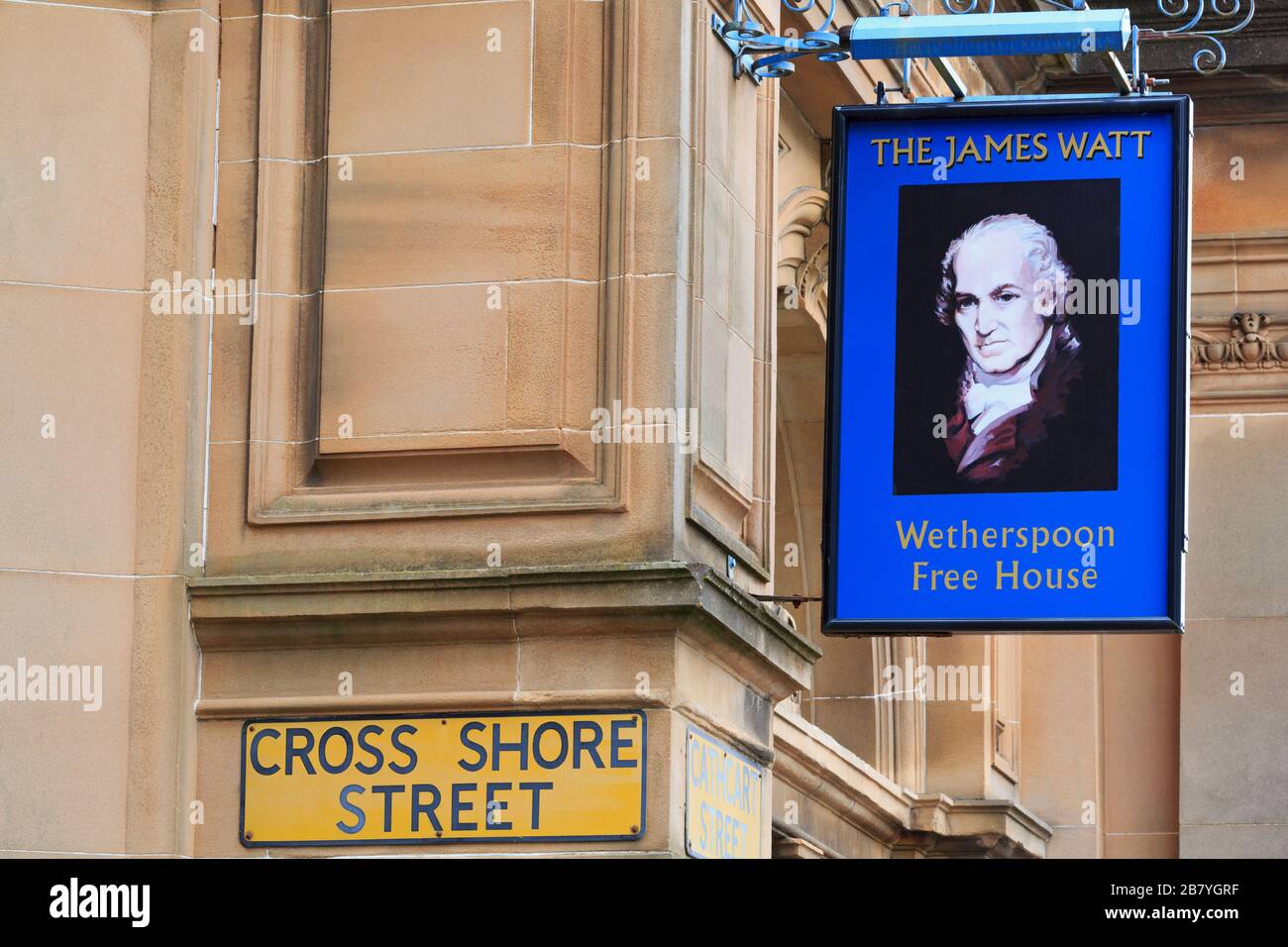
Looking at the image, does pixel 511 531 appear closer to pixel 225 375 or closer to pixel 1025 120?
pixel 225 375

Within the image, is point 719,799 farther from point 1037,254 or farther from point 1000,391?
point 1037,254

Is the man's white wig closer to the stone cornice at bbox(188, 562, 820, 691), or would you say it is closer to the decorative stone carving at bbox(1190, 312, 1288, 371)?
the stone cornice at bbox(188, 562, 820, 691)

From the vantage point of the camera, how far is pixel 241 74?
1252 cm

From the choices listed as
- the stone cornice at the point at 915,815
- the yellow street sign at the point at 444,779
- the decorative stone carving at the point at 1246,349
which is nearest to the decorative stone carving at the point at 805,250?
the stone cornice at the point at 915,815

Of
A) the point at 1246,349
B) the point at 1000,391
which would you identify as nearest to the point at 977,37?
the point at 1000,391

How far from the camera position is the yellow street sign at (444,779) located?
11.4 meters

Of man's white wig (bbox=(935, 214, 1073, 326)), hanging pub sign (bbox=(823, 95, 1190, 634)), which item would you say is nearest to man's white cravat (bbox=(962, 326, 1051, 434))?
hanging pub sign (bbox=(823, 95, 1190, 634))

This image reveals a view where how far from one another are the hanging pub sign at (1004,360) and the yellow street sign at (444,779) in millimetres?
1167

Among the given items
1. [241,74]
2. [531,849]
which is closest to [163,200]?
[241,74]

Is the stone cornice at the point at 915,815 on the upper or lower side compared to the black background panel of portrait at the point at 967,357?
lower

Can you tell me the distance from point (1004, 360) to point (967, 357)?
16cm

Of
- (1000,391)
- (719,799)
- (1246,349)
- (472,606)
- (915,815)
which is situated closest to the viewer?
(472,606)

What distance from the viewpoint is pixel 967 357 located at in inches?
478

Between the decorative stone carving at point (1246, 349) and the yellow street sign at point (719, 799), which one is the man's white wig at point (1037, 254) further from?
the decorative stone carving at point (1246, 349)
